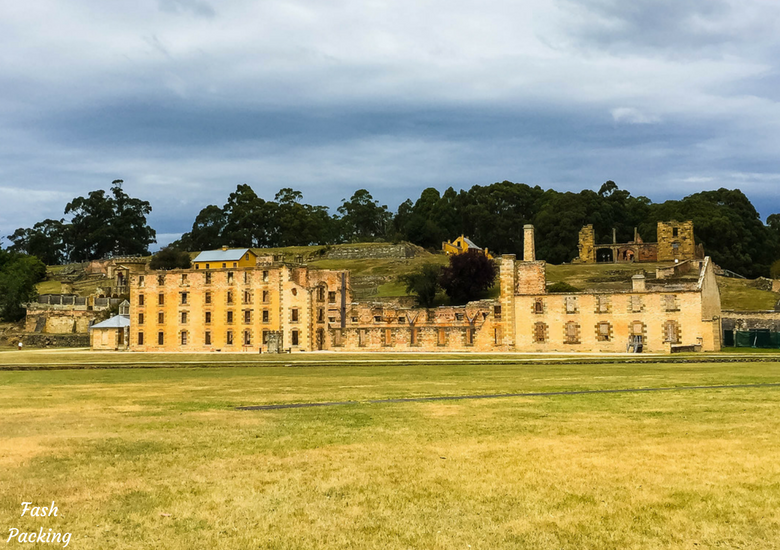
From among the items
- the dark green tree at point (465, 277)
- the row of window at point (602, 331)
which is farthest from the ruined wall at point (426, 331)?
the dark green tree at point (465, 277)

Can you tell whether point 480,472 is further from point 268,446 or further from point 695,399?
point 695,399

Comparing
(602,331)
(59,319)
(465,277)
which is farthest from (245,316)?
(602,331)

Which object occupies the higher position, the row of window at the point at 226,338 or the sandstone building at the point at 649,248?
the sandstone building at the point at 649,248

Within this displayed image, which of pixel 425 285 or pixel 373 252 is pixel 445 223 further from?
pixel 425 285

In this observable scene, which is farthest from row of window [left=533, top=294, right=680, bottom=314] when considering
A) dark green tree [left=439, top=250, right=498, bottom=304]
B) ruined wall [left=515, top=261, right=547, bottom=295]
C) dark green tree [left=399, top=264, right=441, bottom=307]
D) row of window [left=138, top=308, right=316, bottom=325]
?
dark green tree [left=399, top=264, right=441, bottom=307]

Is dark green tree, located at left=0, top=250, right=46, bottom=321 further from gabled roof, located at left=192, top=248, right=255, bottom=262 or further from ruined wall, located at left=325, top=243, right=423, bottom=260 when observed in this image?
ruined wall, located at left=325, top=243, right=423, bottom=260

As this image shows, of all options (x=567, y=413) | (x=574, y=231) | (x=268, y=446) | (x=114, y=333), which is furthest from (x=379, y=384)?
(x=574, y=231)

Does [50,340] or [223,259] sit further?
[223,259]

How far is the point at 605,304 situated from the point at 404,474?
164 ft

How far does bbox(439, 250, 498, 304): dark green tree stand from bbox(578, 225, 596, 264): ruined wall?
31.1 m

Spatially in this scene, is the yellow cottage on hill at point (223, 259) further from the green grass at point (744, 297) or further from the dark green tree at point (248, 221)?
the green grass at point (744, 297)

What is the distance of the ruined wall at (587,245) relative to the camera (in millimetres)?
106875

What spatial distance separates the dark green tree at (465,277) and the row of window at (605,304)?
21.5 metres

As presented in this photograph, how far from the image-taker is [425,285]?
79688mm
